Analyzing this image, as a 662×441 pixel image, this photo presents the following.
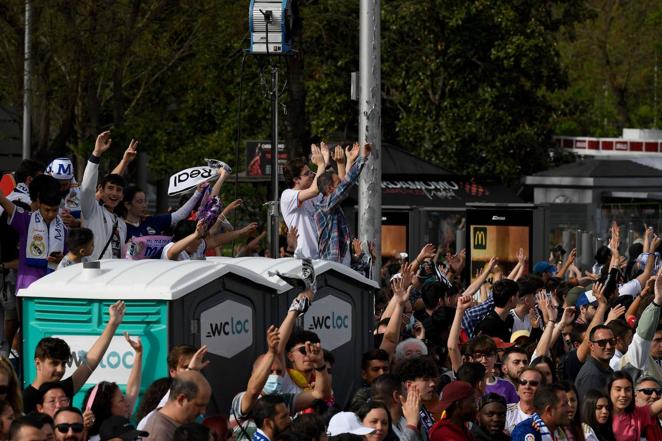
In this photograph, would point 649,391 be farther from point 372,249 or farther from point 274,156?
point 274,156

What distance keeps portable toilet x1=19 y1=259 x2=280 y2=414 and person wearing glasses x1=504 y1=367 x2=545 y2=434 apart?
6.30 feet

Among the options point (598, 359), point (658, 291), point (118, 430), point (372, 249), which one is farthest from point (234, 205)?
point (118, 430)

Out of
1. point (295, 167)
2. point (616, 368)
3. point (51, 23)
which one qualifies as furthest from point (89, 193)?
point (51, 23)

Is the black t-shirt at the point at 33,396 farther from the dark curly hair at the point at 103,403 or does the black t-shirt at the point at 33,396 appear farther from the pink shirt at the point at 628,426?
the pink shirt at the point at 628,426

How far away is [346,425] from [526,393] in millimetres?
2129

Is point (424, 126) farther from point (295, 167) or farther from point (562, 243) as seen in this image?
point (295, 167)

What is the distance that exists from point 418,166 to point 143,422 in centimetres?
2191

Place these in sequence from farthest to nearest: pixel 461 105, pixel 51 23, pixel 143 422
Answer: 1. pixel 461 105
2. pixel 51 23
3. pixel 143 422

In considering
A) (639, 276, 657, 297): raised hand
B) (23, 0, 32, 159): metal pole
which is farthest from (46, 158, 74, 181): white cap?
(23, 0, 32, 159): metal pole

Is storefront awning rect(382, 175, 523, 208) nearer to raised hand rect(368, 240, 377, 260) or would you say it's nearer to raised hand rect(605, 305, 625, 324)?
raised hand rect(368, 240, 377, 260)

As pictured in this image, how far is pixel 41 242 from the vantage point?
11.4m

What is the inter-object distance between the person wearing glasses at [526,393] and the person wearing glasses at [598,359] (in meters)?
1.19

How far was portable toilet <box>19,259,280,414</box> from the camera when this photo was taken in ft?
30.2

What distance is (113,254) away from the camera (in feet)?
38.2
